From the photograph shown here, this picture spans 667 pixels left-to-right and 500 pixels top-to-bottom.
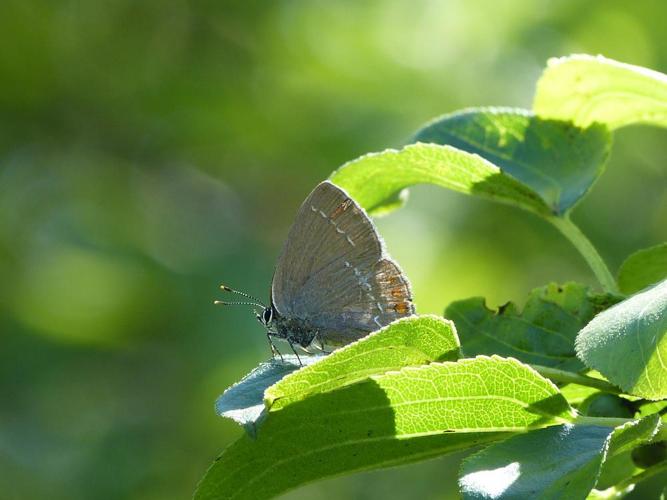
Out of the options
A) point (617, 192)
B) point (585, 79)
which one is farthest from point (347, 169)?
point (617, 192)

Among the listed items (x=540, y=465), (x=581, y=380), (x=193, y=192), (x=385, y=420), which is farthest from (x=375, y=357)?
(x=193, y=192)

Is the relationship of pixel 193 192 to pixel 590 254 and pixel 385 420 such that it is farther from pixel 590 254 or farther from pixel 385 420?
pixel 385 420

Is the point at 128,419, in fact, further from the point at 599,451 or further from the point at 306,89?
the point at 599,451

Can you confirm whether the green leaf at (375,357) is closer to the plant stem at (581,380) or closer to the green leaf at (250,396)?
the green leaf at (250,396)

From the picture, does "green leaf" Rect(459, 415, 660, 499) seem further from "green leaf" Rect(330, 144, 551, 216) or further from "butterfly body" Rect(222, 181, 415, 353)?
"butterfly body" Rect(222, 181, 415, 353)

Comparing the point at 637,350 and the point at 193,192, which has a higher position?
the point at 193,192

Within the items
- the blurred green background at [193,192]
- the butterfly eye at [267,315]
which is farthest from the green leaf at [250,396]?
the blurred green background at [193,192]
